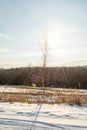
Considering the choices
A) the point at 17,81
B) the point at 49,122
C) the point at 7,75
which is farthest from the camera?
the point at 7,75

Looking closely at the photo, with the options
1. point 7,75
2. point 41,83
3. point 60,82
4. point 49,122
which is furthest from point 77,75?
point 49,122

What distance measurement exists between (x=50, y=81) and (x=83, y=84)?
484 cm

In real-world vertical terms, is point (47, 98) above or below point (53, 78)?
above

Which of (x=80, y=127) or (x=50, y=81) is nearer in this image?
(x=80, y=127)

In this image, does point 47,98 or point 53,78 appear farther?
point 53,78

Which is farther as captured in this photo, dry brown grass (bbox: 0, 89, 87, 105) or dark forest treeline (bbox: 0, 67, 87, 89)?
dark forest treeline (bbox: 0, 67, 87, 89)

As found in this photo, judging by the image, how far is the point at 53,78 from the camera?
34.2 metres

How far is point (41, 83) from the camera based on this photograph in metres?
28.4

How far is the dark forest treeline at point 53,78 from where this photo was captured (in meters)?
31.5

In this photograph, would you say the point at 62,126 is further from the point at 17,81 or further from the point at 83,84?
the point at 17,81

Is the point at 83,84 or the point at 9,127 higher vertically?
the point at 9,127

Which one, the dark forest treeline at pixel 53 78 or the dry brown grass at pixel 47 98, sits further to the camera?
the dark forest treeline at pixel 53 78

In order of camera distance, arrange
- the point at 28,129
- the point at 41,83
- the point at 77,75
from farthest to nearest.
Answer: the point at 77,75 → the point at 41,83 → the point at 28,129

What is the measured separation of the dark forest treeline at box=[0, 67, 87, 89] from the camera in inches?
1238
